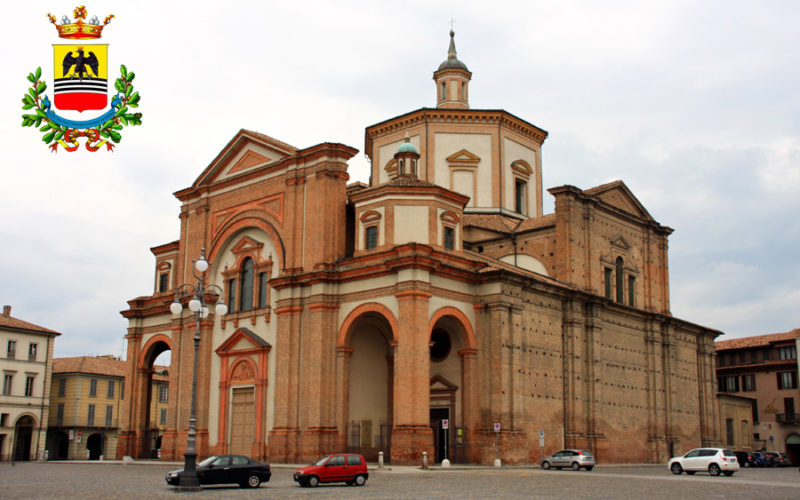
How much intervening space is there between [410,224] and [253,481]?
14.8 meters

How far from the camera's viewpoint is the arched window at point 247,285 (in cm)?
4094

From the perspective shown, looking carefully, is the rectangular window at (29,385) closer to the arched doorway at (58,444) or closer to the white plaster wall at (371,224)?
the arched doorway at (58,444)

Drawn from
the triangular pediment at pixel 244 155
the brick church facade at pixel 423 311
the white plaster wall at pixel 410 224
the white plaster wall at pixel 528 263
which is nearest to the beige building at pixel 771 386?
the brick church facade at pixel 423 311

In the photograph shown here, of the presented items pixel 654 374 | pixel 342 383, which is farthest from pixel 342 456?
pixel 654 374

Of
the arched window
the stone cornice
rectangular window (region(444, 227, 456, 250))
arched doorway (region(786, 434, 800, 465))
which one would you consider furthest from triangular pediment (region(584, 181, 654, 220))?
arched doorway (region(786, 434, 800, 465))

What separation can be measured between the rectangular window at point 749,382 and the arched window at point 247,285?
3952 centimetres

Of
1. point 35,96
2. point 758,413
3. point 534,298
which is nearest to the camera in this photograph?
point 35,96

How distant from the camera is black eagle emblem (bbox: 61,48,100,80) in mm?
18391

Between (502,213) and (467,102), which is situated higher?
(467,102)

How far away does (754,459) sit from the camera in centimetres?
4659

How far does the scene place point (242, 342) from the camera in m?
39.7

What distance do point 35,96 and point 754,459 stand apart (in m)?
42.4

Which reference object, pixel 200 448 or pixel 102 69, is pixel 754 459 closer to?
pixel 200 448

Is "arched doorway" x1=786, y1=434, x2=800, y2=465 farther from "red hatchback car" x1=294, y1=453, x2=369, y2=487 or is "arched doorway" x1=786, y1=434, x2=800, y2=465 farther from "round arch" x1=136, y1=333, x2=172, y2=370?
"red hatchback car" x1=294, y1=453, x2=369, y2=487
